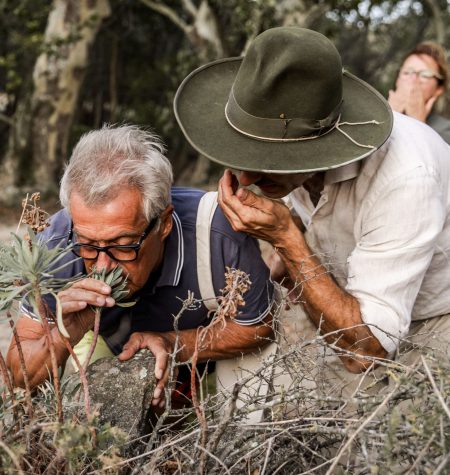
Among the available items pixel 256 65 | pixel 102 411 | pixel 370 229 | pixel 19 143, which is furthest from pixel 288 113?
pixel 19 143

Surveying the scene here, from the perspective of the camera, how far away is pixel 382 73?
23.6 meters

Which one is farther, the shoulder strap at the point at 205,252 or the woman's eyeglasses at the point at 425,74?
the woman's eyeglasses at the point at 425,74

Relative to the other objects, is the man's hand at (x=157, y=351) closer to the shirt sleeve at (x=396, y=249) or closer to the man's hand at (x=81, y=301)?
the man's hand at (x=81, y=301)

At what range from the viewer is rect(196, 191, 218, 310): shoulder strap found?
292cm

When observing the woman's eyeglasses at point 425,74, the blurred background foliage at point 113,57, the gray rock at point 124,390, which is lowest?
the blurred background foliage at point 113,57

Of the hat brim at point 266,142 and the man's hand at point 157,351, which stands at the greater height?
the hat brim at point 266,142

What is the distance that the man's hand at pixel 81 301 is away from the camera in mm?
2172

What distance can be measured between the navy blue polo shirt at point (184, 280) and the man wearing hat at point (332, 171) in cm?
30

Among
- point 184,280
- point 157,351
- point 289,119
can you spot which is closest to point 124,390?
point 157,351

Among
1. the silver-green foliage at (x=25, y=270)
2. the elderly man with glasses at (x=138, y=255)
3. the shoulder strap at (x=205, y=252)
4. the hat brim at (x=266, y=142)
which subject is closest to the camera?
the silver-green foliage at (x=25, y=270)

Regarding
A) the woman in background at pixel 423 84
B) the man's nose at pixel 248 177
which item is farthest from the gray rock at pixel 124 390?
the woman in background at pixel 423 84

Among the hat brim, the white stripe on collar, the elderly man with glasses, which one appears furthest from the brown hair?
the white stripe on collar

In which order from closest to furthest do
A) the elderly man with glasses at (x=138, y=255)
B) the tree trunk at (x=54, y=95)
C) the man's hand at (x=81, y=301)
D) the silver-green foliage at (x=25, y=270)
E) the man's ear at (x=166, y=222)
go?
the silver-green foliage at (x=25, y=270) < the man's hand at (x=81, y=301) < the elderly man with glasses at (x=138, y=255) < the man's ear at (x=166, y=222) < the tree trunk at (x=54, y=95)

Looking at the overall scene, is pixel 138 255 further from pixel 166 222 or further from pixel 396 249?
pixel 396 249
